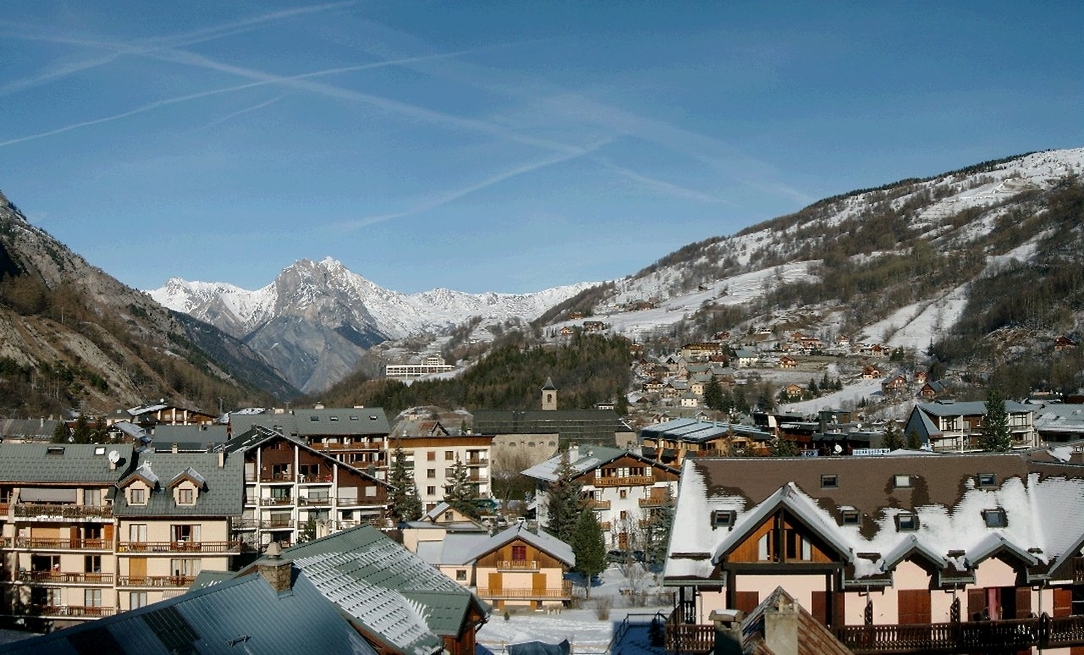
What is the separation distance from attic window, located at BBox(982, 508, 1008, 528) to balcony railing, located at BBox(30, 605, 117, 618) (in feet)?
100.0

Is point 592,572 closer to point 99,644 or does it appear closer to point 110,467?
point 110,467

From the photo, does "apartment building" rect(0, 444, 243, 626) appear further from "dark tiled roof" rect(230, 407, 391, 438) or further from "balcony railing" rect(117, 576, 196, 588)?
"dark tiled roof" rect(230, 407, 391, 438)

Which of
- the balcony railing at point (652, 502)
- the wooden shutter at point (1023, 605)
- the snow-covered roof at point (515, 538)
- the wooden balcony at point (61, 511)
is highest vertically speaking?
the wooden balcony at point (61, 511)

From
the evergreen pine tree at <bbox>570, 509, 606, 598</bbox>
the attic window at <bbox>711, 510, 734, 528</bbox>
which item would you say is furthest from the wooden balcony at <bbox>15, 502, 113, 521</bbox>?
the attic window at <bbox>711, 510, 734, 528</bbox>

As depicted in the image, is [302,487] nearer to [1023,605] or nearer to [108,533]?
[108,533]

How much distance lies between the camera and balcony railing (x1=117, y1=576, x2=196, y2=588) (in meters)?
38.5

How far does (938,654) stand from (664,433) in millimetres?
69433

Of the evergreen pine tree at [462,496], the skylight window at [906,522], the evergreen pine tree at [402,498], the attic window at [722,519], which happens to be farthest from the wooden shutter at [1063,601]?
the evergreen pine tree at [402,498]

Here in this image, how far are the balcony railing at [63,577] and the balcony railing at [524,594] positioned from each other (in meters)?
14.5

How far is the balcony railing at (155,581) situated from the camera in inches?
1516

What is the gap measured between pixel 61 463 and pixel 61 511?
2.29 m

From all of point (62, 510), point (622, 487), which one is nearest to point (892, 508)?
point (62, 510)

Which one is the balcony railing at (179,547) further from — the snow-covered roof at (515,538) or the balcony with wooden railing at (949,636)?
the balcony with wooden railing at (949,636)

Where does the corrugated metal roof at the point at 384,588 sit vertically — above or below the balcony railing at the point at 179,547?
above
